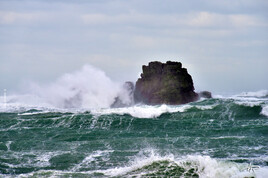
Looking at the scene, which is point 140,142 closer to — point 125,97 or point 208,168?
point 208,168

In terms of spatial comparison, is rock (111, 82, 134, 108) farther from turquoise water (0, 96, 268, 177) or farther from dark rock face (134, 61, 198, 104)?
turquoise water (0, 96, 268, 177)

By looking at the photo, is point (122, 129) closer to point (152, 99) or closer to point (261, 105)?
point (261, 105)

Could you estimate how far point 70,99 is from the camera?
44.2m

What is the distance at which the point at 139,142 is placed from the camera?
18.8 m

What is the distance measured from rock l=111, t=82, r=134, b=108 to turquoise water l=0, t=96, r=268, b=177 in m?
11.5

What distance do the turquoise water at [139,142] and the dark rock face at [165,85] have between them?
629 centimetres

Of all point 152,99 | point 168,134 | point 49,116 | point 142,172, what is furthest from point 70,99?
point 142,172

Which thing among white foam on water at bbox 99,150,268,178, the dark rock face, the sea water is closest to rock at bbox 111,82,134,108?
the dark rock face

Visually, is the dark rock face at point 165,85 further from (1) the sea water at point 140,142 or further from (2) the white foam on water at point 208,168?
(2) the white foam on water at point 208,168

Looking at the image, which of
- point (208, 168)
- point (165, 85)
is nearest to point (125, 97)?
point (165, 85)

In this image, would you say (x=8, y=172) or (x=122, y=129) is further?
(x=122, y=129)

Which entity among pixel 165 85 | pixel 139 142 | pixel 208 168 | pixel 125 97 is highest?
pixel 165 85

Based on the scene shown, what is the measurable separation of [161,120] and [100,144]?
8.30 m

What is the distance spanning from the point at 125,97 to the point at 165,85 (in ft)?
21.5
